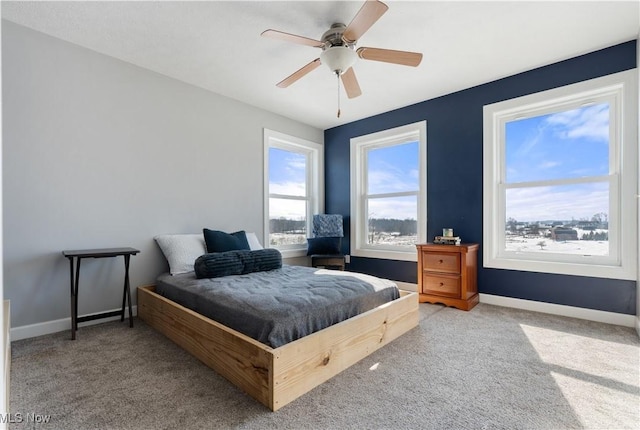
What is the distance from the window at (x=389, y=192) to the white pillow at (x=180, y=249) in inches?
93.0

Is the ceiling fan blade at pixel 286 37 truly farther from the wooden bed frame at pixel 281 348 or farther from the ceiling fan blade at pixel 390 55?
the wooden bed frame at pixel 281 348

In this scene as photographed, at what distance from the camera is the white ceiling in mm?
2363

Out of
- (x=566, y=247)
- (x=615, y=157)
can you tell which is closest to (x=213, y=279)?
(x=566, y=247)

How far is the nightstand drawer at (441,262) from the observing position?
3.39 meters

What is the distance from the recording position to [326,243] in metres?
4.50

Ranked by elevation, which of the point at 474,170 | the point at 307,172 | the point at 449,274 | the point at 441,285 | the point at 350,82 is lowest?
the point at 441,285

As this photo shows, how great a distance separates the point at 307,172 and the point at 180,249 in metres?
2.49

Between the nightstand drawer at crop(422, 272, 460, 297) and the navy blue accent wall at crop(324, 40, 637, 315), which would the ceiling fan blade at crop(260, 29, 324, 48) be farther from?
the nightstand drawer at crop(422, 272, 460, 297)

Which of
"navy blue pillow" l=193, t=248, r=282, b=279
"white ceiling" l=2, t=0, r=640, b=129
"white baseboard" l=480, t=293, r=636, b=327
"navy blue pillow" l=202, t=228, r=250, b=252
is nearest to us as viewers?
"white ceiling" l=2, t=0, r=640, b=129

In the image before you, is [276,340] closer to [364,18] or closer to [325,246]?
[364,18]

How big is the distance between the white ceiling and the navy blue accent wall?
0.15 m

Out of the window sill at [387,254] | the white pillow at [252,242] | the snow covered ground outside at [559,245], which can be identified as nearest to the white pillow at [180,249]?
the white pillow at [252,242]

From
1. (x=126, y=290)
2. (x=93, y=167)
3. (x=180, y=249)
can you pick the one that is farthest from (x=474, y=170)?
(x=93, y=167)

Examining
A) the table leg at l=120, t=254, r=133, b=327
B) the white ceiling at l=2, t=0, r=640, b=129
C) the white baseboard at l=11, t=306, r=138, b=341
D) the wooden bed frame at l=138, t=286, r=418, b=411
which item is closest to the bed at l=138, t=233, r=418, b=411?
the wooden bed frame at l=138, t=286, r=418, b=411
